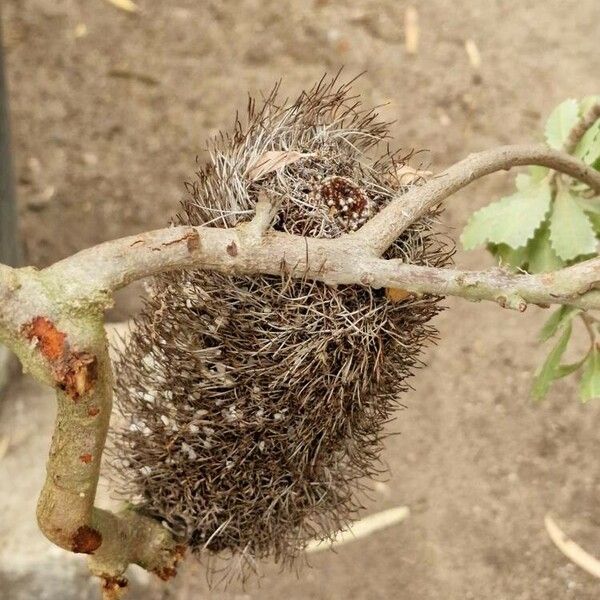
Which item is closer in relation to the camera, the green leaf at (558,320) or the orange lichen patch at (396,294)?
the orange lichen patch at (396,294)

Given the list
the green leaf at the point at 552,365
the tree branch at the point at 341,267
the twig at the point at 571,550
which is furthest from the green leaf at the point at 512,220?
the twig at the point at 571,550

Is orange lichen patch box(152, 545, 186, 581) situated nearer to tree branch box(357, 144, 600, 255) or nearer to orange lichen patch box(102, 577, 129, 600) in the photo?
orange lichen patch box(102, 577, 129, 600)

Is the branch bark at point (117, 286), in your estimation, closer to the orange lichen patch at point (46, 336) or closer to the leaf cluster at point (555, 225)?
the orange lichen patch at point (46, 336)

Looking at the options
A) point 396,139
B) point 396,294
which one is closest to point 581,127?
point 396,294

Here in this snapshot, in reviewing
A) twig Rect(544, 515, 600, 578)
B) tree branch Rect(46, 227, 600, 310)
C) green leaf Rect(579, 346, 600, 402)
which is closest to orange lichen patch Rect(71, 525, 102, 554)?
tree branch Rect(46, 227, 600, 310)

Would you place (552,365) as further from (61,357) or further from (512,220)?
(61,357)
